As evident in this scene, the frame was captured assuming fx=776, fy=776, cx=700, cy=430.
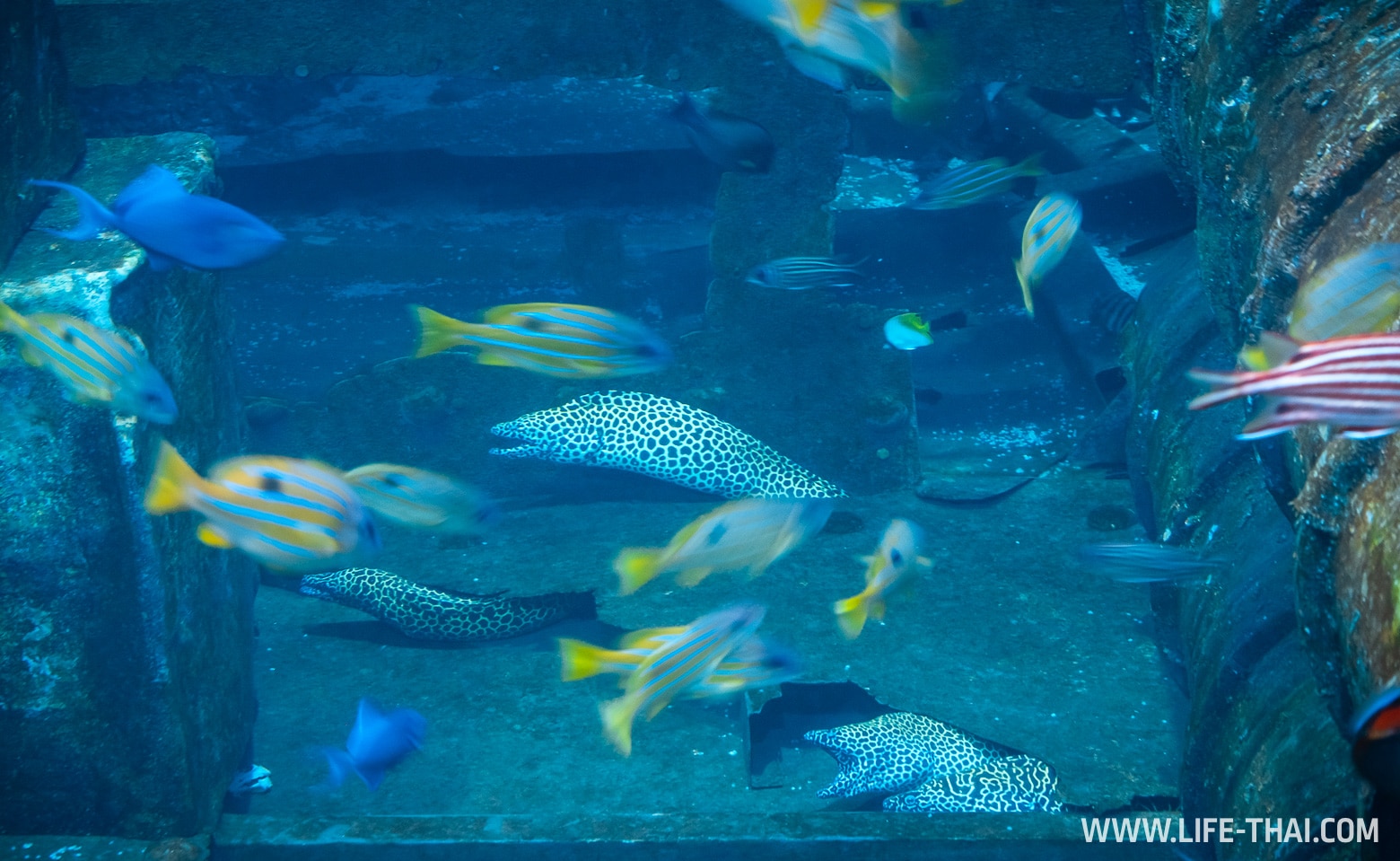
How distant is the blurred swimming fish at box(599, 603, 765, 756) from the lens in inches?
111

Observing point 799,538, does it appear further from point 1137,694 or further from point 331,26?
point 331,26

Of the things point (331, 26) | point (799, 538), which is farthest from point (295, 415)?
point (799, 538)

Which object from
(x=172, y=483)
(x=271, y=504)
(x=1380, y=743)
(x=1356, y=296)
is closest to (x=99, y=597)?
(x=172, y=483)

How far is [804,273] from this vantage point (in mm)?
5242

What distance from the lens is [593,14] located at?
5457mm

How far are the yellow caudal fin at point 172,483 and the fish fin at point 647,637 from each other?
158 cm

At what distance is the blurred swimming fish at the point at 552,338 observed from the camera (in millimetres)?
3355

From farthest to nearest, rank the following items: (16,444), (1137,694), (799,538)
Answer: (1137,694) < (799,538) < (16,444)

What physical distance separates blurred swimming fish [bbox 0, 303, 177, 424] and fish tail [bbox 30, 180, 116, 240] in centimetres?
38

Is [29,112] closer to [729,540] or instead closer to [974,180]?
[729,540]

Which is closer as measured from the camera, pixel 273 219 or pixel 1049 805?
pixel 1049 805

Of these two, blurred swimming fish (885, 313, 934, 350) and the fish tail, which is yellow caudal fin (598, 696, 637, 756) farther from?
blurred swimming fish (885, 313, 934, 350)

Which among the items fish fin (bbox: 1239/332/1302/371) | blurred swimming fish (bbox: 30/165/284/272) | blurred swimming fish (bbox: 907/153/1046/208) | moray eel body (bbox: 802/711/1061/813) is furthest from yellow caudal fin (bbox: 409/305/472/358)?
blurred swimming fish (bbox: 907/153/1046/208)

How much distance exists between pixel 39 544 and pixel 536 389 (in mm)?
3547
